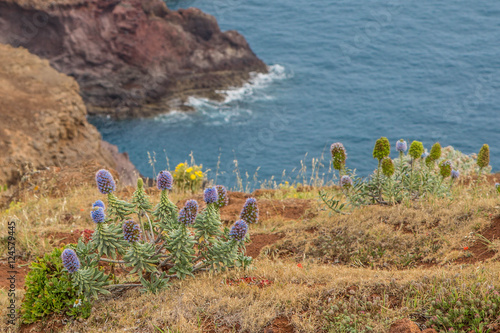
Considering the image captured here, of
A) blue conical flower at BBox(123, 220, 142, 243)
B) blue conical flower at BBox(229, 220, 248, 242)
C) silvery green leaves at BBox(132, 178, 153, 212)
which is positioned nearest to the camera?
blue conical flower at BBox(123, 220, 142, 243)

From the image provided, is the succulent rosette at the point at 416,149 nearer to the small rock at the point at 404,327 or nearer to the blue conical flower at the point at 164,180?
the small rock at the point at 404,327

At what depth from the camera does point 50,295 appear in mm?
5602

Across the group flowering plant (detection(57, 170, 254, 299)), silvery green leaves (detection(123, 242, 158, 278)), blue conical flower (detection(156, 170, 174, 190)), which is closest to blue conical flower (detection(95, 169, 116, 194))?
flowering plant (detection(57, 170, 254, 299))

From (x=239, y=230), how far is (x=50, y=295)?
2.10 metres

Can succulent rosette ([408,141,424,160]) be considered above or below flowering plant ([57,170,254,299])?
above

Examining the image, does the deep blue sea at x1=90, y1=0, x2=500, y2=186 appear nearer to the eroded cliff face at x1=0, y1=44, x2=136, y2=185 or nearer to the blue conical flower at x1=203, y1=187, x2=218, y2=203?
the eroded cliff face at x1=0, y1=44, x2=136, y2=185

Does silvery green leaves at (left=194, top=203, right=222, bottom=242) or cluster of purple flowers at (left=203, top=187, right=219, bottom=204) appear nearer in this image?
cluster of purple flowers at (left=203, top=187, right=219, bottom=204)

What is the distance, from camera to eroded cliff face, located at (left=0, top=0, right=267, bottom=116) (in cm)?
3275

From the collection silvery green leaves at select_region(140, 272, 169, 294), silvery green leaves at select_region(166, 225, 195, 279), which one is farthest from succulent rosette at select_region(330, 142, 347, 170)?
silvery green leaves at select_region(140, 272, 169, 294)

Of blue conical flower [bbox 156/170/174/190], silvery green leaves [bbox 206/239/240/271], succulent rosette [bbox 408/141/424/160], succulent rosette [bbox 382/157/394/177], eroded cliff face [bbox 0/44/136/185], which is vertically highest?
succulent rosette [bbox 408/141/424/160]

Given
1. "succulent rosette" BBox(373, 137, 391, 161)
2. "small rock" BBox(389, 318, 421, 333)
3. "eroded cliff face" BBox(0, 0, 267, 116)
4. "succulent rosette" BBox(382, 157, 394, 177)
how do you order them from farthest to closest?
"eroded cliff face" BBox(0, 0, 267, 116)
"succulent rosette" BBox(373, 137, 391, 161)
"succulent rosette" BBox(382, 157, 394, 177)
"small rock" BBox(389, 318, 421, 333)

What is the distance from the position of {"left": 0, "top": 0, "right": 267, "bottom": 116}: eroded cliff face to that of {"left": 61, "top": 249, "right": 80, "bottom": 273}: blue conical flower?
1099 inches

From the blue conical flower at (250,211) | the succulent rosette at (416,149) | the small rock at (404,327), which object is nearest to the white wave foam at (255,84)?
the succulent rosette at (416,149)

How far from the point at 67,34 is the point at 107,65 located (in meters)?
2.96
